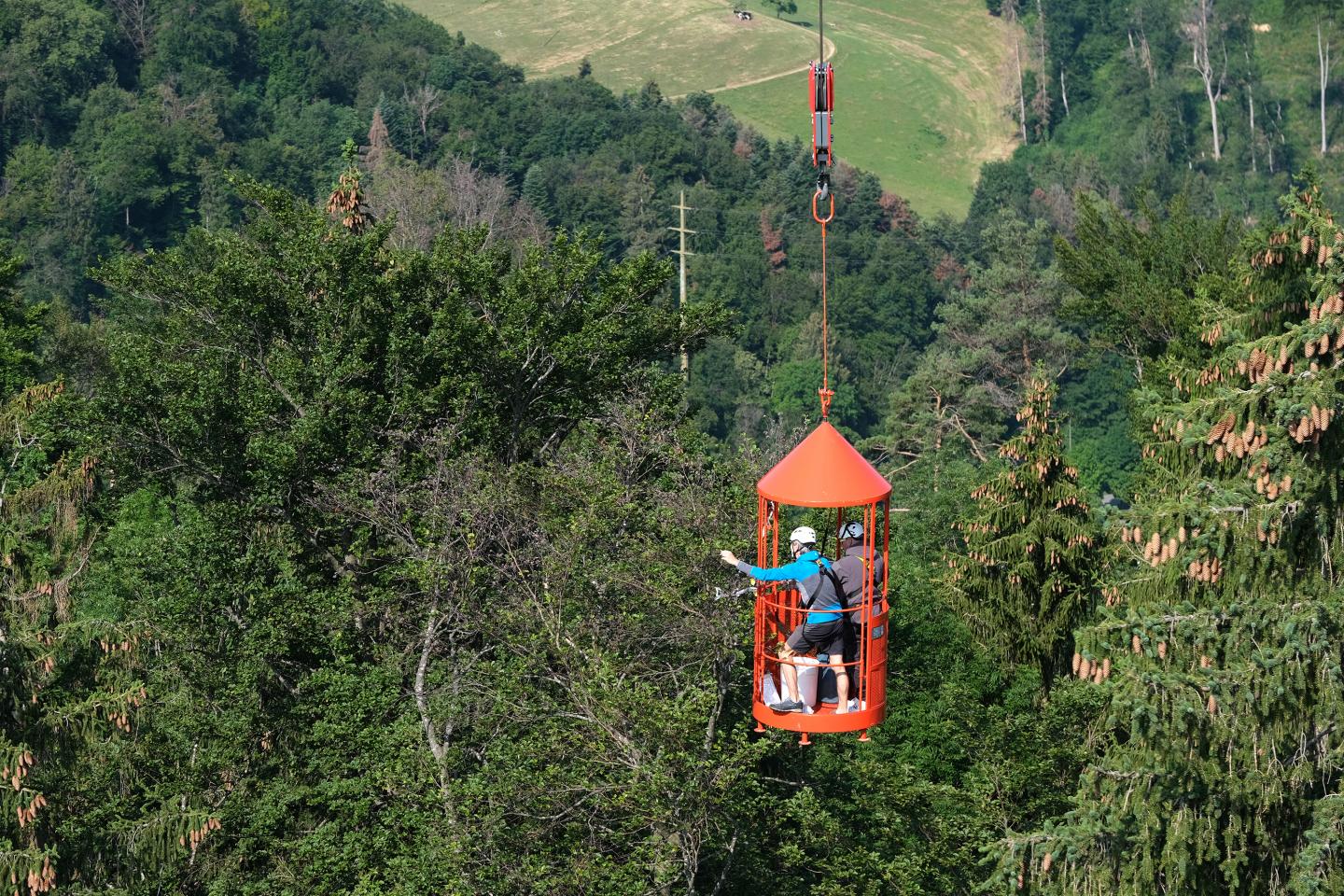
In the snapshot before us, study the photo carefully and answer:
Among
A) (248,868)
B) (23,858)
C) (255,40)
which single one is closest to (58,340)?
(248,868)

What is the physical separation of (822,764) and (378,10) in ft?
432

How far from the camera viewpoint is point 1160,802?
16.7 meters

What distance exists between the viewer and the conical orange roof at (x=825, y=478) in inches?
648

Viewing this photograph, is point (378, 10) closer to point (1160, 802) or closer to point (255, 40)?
point (255, 40)

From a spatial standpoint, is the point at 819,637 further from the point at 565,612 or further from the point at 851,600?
the point at 565,612

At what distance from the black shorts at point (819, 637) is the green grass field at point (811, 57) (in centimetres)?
13095

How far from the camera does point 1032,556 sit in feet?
108

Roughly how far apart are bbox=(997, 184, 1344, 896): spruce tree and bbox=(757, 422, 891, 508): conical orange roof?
2.43 meters

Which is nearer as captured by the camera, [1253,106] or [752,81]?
[1253,106]

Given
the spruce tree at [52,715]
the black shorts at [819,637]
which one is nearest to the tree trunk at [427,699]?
the spruce tree at [52,715]

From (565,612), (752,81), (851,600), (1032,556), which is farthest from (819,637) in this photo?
(752,81)

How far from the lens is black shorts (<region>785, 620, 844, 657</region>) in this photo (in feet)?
55.4

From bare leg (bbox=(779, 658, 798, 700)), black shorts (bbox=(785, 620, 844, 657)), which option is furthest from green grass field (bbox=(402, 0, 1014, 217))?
black shorts (bbox=(785, 620, 844, 657))

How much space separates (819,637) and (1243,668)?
356cm
